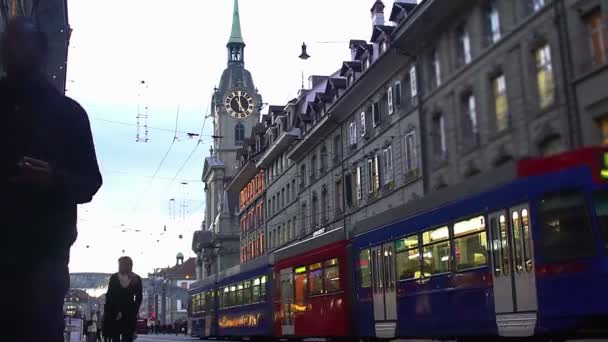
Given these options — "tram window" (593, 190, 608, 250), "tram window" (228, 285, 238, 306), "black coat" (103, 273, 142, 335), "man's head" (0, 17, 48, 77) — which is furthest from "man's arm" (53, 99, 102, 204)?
"tram window" (228, 285, 238, 306)

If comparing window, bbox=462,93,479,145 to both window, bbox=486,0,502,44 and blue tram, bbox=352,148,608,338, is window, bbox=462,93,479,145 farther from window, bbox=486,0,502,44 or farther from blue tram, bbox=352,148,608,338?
blue tram, bbox=352,148,608,338

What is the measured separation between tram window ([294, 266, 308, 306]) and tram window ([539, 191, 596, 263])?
37.3 feet

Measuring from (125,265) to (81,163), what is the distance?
5.69 metres

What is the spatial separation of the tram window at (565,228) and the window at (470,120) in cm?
588

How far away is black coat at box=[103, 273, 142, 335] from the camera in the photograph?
7.81m

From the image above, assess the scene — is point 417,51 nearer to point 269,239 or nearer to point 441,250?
point 441,250

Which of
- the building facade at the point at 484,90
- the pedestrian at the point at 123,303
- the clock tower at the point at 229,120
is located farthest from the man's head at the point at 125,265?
the clock tower at the point at 229,120

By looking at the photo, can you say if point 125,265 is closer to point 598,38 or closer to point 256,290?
point 598,38

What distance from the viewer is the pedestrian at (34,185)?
190 cm

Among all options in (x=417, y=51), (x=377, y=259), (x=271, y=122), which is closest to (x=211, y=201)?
(x=271, y=122)

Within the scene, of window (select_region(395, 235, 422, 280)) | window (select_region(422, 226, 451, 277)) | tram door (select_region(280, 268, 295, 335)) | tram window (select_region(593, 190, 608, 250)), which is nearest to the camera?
tram window (select_region(593, 190, 608, 250))

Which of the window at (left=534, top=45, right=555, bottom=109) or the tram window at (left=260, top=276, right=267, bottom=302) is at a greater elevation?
the tram window at (left=260, top=276, right=267, bottom=302)

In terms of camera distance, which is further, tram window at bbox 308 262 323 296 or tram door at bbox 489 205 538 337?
tram window at bbox 308 262 323 296

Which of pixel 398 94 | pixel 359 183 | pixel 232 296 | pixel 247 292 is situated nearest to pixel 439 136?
pixel 398 94
